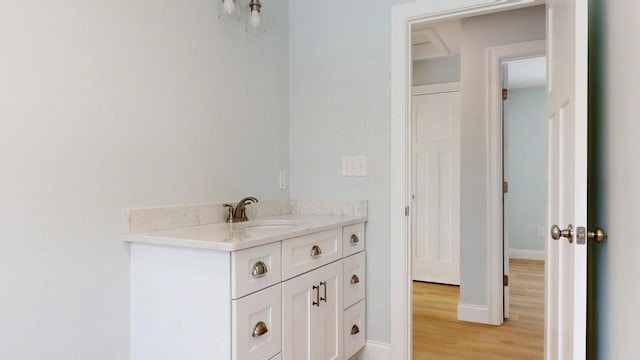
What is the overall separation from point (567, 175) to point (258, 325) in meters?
1.18

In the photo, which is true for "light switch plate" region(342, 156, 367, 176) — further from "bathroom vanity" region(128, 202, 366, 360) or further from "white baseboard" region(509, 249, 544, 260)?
"white baseboard" region(509, 249, 544, 260)

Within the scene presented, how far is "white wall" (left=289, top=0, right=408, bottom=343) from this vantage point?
94.1 inches

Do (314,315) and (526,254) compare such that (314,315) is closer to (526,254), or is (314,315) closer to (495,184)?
(495,184)

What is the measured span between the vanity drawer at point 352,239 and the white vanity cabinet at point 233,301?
0.65 ft

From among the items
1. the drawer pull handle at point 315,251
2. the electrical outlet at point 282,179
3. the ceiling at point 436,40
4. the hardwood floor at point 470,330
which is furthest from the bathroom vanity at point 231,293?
the ceiling at point 436,40

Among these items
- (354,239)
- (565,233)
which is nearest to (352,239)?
(354,239)

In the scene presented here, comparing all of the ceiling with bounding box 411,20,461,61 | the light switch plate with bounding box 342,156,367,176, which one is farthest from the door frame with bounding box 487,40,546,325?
the light switch plate with bounding box 342,156,367,176

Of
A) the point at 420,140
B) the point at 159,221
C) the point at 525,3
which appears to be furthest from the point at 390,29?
the point at 420,140

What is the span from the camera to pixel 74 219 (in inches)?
58.9

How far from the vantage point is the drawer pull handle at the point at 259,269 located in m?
1.53

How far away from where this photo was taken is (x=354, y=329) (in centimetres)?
231

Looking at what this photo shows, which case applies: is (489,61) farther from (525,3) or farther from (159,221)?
(159,221)

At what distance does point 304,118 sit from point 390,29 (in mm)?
715

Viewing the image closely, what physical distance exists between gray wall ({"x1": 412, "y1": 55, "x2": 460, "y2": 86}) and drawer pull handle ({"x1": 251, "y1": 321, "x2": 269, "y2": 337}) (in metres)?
3.52
